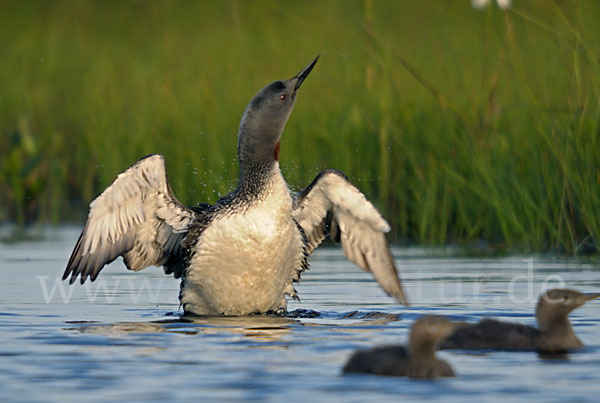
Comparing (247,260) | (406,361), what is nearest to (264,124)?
(247,260)

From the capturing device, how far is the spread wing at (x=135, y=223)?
7766mm

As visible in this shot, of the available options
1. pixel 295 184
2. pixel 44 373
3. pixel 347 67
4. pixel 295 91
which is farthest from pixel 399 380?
pixel 347 67

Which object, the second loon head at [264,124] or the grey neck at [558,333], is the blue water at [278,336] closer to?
the grey neck at [558,333]

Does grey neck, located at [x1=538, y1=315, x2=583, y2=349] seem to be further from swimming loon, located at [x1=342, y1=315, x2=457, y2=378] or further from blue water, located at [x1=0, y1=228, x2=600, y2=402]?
swimming loon, located at [x1=342, y1=315, x2=457, y2=378]

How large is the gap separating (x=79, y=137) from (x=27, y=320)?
6998mm

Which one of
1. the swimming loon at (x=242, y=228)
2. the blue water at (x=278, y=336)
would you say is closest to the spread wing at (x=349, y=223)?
the swimming loon at (x=242, y=228)

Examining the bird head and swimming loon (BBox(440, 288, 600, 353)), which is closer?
swimming loon (BBox(440, 288, 600, 353))

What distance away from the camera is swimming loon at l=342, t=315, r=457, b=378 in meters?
5.59

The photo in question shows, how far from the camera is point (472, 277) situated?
9.16 m

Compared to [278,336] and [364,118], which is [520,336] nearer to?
[278,336]

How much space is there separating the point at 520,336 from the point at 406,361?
1091 millimetres

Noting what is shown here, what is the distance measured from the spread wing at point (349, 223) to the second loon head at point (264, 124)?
1.32ft

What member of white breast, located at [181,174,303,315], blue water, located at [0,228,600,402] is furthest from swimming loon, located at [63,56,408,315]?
blue water, located at [0,228,600,402]

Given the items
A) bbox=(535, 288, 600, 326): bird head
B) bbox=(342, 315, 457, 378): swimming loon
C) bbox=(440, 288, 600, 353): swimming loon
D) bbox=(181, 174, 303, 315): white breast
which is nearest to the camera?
bbox=(342, 315, 457, 378): swimming loon
